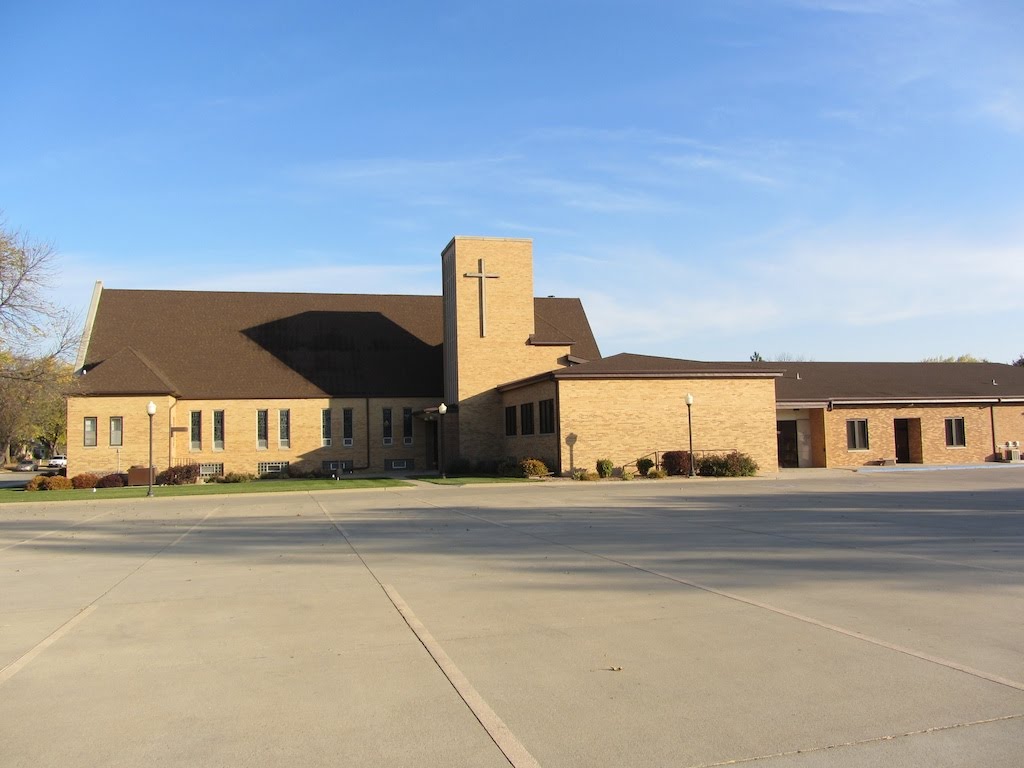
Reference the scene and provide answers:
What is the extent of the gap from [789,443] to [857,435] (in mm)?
3257

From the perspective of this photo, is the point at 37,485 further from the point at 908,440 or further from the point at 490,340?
the point at 908,440

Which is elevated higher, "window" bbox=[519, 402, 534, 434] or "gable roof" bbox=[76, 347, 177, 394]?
"gable roof" bbox=[76, 347, 177, 394]

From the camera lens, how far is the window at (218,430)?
4531cm

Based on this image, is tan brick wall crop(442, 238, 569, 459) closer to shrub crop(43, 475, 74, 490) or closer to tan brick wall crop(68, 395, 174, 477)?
tan brick wall crop(68, 395, 174, 477)

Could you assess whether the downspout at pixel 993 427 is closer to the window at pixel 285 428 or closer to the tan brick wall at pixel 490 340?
the tan brick wall at pixel 490 340

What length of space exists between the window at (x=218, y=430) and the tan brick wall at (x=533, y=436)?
1483 cm

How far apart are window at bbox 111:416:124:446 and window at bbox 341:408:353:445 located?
11162mm

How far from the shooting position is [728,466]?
35.2m

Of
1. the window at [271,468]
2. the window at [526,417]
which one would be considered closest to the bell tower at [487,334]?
the window at [526,417]

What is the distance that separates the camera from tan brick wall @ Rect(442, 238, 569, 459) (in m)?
43.3

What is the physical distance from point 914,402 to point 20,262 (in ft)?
137

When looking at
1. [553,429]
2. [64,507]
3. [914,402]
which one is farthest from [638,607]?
[914,402]

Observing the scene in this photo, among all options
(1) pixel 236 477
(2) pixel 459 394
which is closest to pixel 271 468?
(1) pixel 236 477

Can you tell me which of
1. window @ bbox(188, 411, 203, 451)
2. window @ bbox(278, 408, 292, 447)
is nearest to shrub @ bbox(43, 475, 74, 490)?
window @ bbox(188, 411, 203, 451)
